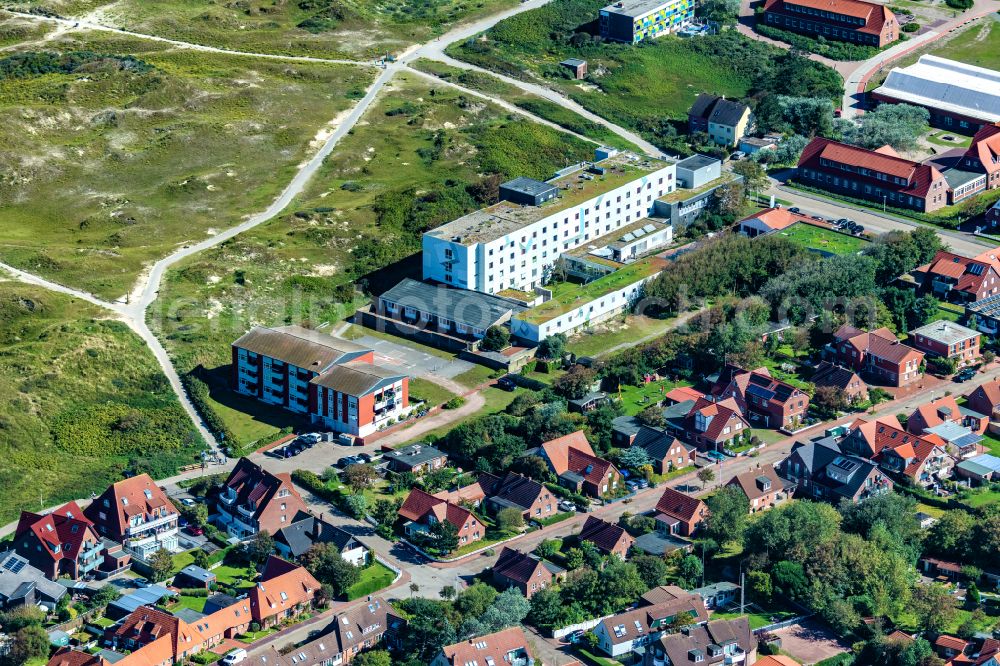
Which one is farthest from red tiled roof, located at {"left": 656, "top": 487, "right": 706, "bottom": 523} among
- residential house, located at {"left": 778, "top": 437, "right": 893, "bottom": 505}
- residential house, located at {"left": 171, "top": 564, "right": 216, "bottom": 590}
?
residential house, located at {"left": 171, "top": 564, "right": 216, "bottom": 590}

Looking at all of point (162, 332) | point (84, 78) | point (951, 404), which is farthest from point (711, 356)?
point (84, 78)

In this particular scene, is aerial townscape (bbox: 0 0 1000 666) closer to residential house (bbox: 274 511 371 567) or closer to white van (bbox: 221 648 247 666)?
white van (bbox: 221 648 247 666)

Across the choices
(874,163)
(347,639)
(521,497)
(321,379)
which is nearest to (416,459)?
(521,497)

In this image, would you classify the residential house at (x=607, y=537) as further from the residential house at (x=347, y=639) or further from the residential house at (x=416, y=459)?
the residential house at (x=347, y=639)

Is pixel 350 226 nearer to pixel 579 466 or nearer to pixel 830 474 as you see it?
pixel 579 466

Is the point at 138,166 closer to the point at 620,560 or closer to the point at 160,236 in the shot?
the point at 160,236

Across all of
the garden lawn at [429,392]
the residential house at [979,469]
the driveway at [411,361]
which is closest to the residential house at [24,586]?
the garden lawn at [429,392]
